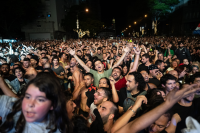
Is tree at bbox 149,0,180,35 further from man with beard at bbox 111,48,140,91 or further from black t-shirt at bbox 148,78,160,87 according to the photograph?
man with beard at bbox 111,48,140,91

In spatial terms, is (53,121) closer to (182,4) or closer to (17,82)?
(17,82)

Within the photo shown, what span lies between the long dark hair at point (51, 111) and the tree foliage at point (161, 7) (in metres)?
37.1

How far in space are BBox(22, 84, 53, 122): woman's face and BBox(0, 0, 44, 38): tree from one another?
1501 inches

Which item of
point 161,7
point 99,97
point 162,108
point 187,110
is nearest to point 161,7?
point 161,7

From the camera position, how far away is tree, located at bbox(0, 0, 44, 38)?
32.2m

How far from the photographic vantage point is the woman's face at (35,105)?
1.31 meters

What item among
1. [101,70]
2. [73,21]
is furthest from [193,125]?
[73,21]

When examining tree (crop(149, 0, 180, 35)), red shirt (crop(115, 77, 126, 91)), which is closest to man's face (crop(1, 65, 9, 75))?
red shirt (crop(115, 77, 126, 91))

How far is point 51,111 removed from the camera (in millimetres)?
1496

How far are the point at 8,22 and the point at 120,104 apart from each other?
4271 centimetres

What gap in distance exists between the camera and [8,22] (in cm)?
3659

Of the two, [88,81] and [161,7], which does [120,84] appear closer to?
[88,81]

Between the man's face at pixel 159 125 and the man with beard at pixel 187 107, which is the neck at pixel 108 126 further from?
the man with beard at pixel 187 107

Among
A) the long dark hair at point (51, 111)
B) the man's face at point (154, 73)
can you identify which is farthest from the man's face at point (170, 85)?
the long dark hair at point (51, 111)
